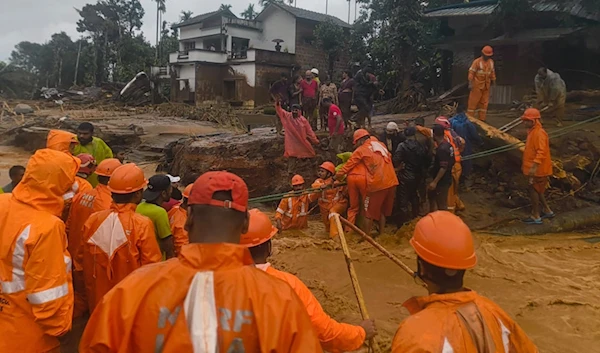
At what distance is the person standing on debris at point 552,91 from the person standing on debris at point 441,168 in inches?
166

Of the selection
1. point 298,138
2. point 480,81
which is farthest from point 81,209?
point 480,81

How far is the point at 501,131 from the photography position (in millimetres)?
9172

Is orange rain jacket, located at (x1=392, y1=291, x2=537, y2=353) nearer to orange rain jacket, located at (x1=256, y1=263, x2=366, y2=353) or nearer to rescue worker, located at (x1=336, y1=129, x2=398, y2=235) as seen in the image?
orange rain jacket, located at (x1=256, y1=263, x2=366, y2=353)

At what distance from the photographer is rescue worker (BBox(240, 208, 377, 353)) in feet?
7.43

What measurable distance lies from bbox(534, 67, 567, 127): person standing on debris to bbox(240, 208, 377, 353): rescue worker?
917cm

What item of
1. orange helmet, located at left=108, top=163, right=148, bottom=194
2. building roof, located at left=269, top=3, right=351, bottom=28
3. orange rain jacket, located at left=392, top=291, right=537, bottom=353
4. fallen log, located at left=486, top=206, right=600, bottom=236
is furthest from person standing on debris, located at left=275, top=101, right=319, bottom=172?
building roof, located at left=269, top=3, right=351, bottom=28

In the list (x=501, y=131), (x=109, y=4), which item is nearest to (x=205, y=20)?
(x=109, y=4)

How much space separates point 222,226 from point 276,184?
30.3ft

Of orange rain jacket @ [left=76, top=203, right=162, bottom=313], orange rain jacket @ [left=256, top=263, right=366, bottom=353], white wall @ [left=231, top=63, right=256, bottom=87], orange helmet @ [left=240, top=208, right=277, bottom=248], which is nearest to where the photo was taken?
orange rain jacket @ [left=256, top=263, right=366, bottom=353]

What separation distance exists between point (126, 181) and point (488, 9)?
13.8 meters

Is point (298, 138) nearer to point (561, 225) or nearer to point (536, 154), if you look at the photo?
point (536, 154)

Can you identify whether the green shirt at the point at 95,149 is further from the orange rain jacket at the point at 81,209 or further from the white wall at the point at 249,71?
the white wall at the point at 249,71

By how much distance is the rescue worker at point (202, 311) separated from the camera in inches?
58.5

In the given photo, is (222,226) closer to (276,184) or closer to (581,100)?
(276,184)
